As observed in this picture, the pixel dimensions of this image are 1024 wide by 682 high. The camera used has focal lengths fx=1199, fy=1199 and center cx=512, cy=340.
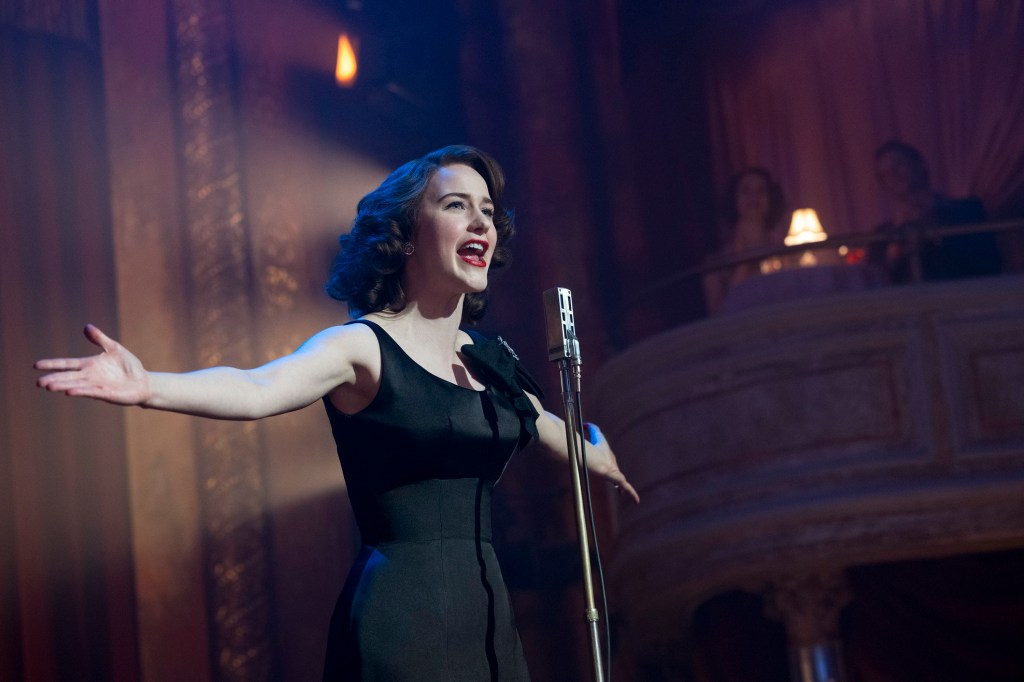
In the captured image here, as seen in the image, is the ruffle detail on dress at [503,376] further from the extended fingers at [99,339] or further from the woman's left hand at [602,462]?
the extended fingers at [99,339]

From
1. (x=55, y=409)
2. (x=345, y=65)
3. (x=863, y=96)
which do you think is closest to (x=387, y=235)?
(x=55, y=409)

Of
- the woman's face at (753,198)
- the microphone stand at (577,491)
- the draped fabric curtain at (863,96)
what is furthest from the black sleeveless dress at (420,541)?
the draped fabric curtain at (863,96)

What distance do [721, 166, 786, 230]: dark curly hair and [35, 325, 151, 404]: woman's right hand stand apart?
5876 mm

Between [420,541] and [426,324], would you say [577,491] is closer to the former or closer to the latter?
[420,541]

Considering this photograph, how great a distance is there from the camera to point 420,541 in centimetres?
Result: 221

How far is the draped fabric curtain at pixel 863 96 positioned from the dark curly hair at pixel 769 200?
44cm

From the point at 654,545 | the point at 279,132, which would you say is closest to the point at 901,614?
the point at 654,545

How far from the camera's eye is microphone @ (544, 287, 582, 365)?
2330mm

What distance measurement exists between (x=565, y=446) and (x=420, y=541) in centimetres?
50

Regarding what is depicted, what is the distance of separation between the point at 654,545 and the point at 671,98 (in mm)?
3414

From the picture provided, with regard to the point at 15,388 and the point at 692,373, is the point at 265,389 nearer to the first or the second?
the point at 15,388

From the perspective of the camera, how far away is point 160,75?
5.28 metres

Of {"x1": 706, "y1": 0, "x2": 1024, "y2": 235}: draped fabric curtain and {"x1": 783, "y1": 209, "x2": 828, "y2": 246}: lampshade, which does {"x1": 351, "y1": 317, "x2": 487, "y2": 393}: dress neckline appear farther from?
{"x1": 706, "y1": 0, "x2": 1024, "y2": 235}: draped fabric curtain

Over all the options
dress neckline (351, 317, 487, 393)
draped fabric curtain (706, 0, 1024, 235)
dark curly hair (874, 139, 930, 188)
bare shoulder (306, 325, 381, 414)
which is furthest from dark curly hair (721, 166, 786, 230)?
bare shoulder (306, 325, 381, 414)
